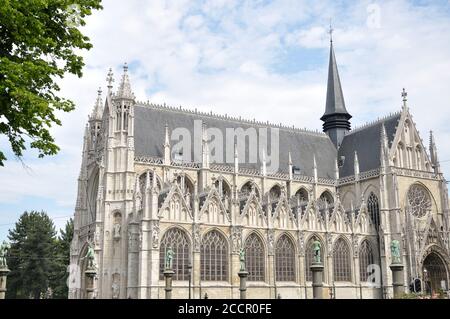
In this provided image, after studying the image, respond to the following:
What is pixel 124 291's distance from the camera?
36844 millimetres

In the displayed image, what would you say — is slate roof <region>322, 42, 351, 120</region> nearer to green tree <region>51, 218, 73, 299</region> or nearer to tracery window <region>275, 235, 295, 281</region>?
tracery window <region>275, 235, 295, 281</region>

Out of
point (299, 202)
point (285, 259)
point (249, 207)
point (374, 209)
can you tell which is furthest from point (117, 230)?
point (374, 209)

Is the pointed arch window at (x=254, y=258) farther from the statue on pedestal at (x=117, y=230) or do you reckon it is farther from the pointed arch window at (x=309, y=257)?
the statue on pedestal at (x=117, y=230)

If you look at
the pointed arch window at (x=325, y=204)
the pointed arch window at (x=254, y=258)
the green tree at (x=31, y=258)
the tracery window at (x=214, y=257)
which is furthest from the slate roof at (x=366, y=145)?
the green tree at (x=31, y=258)

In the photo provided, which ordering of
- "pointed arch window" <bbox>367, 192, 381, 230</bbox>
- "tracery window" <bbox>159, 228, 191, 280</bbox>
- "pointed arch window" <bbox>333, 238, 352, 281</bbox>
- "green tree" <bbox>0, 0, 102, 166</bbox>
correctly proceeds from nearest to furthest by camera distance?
"green tree" <bbox>0, 0, 102, 166</bbox> < "tracery window" <bbox>159, 228, 191, 280</bbox> < "pointed arch window" <bbox>333, 238, 352, 281</bbox> < "pointed arch window" <bbox>367, 192, 381, 230</bbox>

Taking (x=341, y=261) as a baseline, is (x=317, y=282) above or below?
below

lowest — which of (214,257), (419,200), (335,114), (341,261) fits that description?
(214,257)

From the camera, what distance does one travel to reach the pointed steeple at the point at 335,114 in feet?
192

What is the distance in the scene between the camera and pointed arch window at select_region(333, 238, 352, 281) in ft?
148

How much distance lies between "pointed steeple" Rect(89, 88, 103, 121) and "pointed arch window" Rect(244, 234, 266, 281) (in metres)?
16.8

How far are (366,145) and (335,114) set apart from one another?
6.92 metres

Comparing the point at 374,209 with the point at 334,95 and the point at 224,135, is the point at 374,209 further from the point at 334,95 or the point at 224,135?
the point at 334,95

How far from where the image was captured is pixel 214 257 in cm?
3891

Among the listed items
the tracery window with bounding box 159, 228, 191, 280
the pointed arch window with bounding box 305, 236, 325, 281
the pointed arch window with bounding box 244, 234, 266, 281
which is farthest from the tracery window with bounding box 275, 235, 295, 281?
the tracery window with bounding box 159, 228, 191, 280
